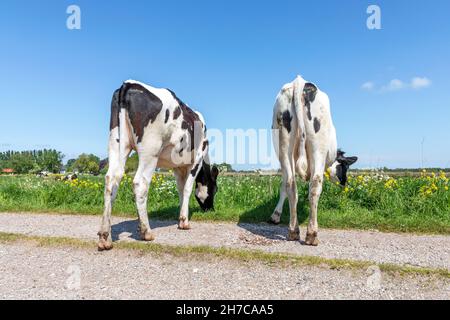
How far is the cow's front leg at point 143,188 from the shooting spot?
18.5 feet

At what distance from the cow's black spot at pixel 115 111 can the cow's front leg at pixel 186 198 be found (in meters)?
2.24

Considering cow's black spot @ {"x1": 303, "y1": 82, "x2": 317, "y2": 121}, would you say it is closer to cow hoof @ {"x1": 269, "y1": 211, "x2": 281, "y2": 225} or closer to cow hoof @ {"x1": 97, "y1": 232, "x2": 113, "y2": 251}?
cow hoof @ {"x1": 269, "y1": 211, "x2": 281, "y2": 225}

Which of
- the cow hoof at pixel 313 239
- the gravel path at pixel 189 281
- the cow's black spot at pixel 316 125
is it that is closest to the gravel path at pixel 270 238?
the cow hoof at pixel 313 239

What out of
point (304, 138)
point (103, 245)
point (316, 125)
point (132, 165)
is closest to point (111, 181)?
point (103, 245)

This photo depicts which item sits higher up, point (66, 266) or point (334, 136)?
point (334, 136)

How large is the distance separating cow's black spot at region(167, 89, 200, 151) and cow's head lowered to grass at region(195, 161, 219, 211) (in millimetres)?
1220

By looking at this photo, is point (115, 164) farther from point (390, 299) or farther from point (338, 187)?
point (338, 187)

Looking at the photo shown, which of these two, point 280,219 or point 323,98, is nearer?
point 323,98

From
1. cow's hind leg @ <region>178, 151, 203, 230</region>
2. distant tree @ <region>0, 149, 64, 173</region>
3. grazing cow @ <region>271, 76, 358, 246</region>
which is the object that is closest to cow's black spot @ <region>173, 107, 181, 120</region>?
cow's hind leg @ <region>178, 151, 203, 230</region>

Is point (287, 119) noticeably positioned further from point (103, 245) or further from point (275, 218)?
point (103, 245)

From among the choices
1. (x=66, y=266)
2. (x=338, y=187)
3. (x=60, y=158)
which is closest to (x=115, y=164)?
(x=66, y=266)

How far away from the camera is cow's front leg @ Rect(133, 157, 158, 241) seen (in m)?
5.65

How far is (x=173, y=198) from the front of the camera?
9.90 m
